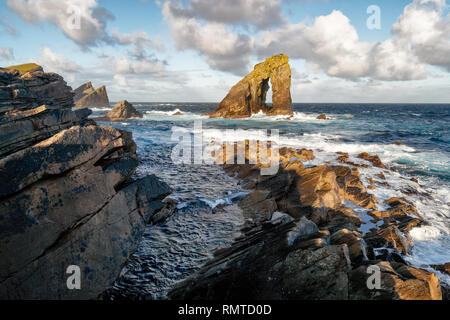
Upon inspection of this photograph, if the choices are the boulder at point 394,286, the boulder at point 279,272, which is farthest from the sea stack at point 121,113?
the boulder at point 394,286

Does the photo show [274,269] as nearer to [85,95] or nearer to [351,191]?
[351,191]

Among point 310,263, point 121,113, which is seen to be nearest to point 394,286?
point 310,263

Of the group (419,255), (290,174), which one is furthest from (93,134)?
(419,255)

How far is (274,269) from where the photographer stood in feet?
18.5

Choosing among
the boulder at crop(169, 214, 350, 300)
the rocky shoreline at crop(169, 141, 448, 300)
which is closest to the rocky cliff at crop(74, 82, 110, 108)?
the rocky shoreline at crop(169, 141, 448, 300)

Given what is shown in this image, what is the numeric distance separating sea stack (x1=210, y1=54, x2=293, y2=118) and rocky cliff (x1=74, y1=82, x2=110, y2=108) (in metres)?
87.2

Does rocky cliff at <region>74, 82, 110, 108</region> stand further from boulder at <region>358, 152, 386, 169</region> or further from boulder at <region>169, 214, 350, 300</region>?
boulder at <region>169, 214, 350, 300</region>

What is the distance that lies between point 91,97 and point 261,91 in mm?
101353

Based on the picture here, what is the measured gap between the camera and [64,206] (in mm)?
6250

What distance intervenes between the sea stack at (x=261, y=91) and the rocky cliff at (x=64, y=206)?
72366 millimetres

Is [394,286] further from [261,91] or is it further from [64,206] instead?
[261,91]

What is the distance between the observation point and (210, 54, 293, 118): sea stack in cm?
8019

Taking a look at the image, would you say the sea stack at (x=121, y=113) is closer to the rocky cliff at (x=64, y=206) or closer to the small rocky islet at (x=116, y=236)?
the small rocky islet at (x=116, y=236)
